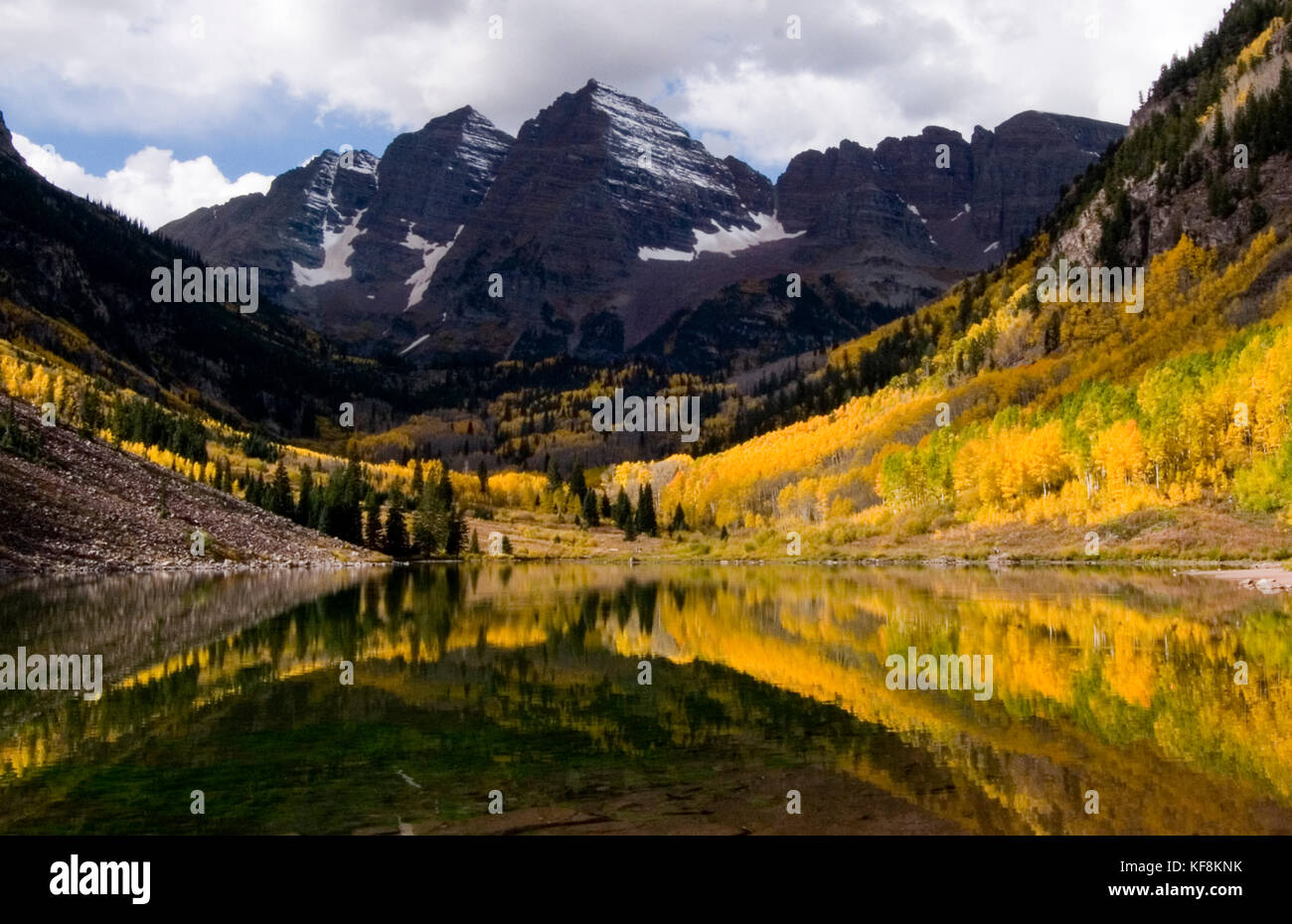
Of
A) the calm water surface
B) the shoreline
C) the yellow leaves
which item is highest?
the yellow leaves

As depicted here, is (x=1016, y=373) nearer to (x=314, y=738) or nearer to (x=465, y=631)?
(x=465, y=631)

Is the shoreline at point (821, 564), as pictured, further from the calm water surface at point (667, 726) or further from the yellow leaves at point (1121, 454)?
the calm water surface at point (667, 726)

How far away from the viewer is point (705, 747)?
22.4m

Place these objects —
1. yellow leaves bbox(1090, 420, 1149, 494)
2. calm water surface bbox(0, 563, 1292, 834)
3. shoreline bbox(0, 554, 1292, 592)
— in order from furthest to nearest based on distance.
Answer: yellow leaves bbox(1090, 420, 1149, 494) → shoreline bbox(0, 554, 1292, 592) → calm water surface bbox(0, 563, 1292, 834)

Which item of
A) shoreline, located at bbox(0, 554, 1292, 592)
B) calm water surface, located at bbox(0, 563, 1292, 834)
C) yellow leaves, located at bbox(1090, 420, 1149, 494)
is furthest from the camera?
yellow leaves, located at bbox(1090, 420, 1149, 494)

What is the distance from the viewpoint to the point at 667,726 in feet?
82.1

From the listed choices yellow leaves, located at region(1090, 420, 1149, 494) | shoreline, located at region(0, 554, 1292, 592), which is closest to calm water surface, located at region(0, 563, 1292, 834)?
shoreline, located at region(0, 554, 1292, 592)

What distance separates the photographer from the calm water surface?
17047mm

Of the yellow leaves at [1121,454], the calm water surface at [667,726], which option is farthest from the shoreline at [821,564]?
the calm water surface at [667,726]

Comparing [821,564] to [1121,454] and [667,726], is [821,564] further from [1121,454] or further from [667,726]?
[667,726]

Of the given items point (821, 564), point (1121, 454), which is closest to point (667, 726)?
point (1121, 454)

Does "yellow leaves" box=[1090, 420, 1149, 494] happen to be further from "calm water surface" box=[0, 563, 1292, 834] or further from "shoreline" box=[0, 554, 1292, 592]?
"calm water surface" box=[0, 563, 1292, 834]

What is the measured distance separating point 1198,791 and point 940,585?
58.3 m
